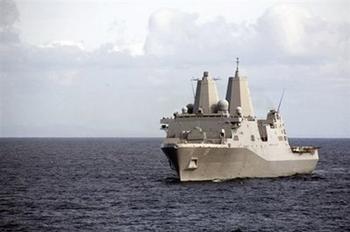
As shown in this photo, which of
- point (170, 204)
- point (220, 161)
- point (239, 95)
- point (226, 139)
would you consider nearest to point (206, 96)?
point (239, 95)

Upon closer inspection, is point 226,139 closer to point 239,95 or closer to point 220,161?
point 220,161

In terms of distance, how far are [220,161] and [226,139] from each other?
197 cm

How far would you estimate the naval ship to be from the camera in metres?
58.2

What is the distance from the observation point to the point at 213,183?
192ft

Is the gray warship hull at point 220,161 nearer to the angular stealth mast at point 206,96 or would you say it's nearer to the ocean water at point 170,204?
the ocean water at point 170,204

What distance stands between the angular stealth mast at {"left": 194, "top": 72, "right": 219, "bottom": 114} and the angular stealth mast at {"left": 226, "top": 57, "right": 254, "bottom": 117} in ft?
5.65

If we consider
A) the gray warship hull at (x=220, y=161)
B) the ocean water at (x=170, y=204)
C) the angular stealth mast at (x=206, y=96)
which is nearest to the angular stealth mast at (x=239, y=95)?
the angular stealth mast at (x=206, y=96)

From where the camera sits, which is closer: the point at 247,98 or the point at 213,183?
the point at 213,183

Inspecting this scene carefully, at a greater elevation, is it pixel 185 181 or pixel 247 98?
pixel 247 98

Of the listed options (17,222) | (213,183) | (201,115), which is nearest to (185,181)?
(213,183)

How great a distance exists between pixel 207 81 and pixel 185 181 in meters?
11.9

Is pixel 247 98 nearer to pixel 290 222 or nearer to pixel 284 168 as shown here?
pixel 284 168

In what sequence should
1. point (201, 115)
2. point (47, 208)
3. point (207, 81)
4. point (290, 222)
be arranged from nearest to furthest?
point (290, 222) → point (47, 208) → point (201, 115) → point (207, 81)

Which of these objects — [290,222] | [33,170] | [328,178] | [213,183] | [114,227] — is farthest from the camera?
[33,170]
